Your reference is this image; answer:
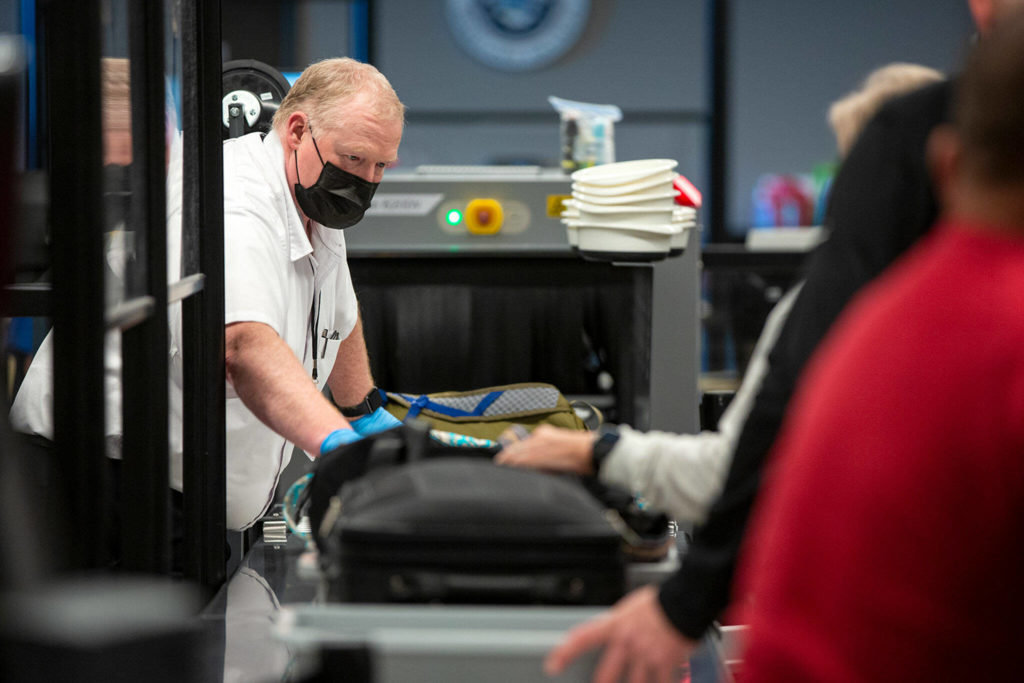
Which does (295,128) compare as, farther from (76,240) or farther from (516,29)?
(516,29)

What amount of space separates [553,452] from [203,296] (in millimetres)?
957

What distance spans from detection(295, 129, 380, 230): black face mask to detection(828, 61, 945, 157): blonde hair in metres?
1.22

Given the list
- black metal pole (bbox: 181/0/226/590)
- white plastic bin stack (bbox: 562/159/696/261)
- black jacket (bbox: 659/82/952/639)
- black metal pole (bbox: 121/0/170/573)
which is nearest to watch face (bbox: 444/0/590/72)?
white plastic bin stack (bbox: 562/159/696/261)

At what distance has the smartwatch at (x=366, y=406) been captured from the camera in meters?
2.25

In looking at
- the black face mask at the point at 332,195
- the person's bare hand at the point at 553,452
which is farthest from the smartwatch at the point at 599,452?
the black face mask at the point at 332,195

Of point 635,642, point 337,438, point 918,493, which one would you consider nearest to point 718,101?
point 337,438

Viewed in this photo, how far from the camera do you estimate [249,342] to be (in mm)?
2047

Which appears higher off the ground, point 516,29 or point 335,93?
point 516,29

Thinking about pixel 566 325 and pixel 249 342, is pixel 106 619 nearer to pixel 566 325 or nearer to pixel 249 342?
pixel 249 342

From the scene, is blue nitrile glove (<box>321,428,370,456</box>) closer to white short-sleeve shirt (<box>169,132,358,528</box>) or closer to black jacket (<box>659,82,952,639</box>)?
white short-sleeve shirt (<box>169,132,358,528</box>)

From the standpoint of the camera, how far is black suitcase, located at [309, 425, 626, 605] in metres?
1.10

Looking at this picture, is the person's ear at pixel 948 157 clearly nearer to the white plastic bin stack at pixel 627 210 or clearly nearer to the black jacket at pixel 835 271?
the black jacket at pixel 835 271

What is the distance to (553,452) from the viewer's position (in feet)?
4.32

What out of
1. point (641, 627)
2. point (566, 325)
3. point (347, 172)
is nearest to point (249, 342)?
point (347, 172)
